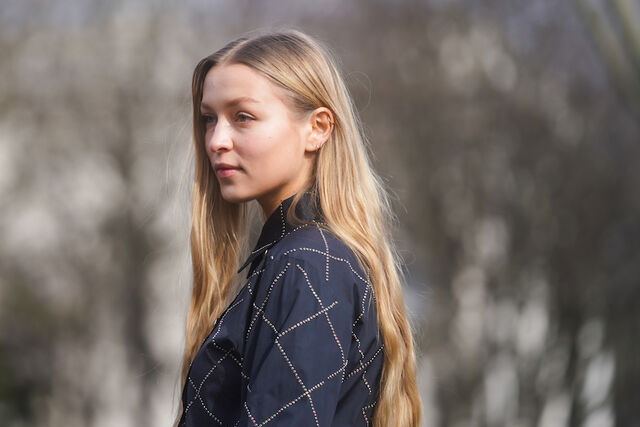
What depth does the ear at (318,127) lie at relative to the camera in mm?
2248

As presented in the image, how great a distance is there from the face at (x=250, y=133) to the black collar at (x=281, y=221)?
0.06 m

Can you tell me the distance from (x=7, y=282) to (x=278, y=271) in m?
10.8

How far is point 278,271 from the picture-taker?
1.92m

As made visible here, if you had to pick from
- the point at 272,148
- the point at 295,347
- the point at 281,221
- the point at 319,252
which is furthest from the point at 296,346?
the point at 272,148

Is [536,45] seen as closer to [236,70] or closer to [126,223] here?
[126,223]

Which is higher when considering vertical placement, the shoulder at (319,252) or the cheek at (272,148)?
the cheek at (272,148)

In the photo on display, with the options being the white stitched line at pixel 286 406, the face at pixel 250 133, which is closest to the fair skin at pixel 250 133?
the face at pixel 250 133

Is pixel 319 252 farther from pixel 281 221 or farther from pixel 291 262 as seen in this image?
pixel 281 221

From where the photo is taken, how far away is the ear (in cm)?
225

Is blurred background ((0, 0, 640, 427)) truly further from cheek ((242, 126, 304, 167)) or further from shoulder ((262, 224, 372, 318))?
shoulder ((262, 224, 372, 318))

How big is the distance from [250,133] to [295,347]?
568mm

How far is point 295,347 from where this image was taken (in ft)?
6.00

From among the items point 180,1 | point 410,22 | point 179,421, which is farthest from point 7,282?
point 179,421

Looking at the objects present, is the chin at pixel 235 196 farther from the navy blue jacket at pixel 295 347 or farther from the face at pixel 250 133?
the navy blue jacket at pixel 295 347
